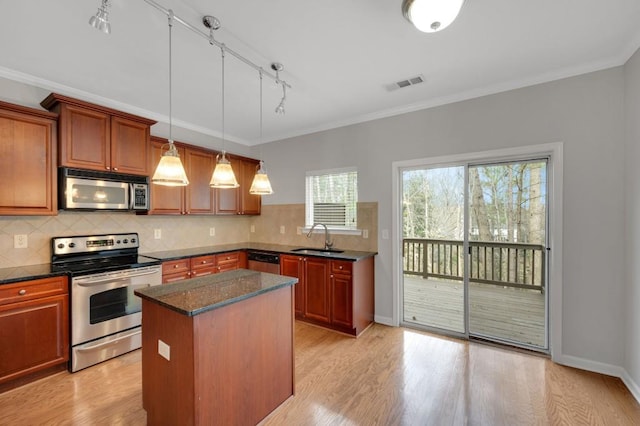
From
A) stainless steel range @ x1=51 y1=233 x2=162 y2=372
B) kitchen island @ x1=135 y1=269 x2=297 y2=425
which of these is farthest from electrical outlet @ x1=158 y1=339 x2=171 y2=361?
stainless steel range @ x1=51 y1=233 x2=162 y2=372

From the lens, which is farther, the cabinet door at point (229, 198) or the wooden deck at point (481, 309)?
the cabinet door at point (229, 198)

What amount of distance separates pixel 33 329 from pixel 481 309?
4292mm

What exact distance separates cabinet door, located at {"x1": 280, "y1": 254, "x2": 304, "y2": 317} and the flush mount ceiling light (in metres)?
2.78

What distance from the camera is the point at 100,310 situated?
8.93ft

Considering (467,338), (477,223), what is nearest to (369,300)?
(467,338)

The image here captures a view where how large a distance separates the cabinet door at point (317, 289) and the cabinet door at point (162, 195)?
1.84 m

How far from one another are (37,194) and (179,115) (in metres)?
1.81

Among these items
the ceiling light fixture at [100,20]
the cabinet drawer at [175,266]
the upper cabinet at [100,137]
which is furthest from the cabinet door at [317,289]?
the ceiling light fixture at [100,20]

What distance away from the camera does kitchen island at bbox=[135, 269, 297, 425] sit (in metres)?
1.58

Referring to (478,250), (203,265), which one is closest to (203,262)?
(203,265)

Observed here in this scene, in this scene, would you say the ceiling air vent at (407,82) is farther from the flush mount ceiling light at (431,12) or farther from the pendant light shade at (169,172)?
the pendant light shade at (169,172)

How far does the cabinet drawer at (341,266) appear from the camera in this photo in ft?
10.8

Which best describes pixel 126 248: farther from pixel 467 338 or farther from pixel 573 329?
pixel 573 329

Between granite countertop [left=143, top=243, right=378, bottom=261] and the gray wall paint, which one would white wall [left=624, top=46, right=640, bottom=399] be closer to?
the gray wall paint
